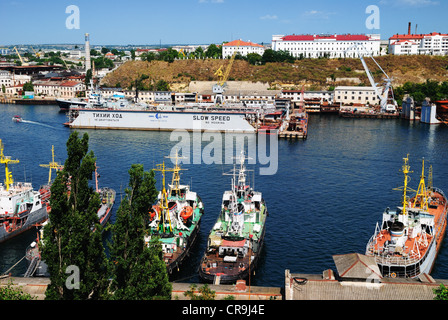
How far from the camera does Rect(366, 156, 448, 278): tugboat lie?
19953 millimetres

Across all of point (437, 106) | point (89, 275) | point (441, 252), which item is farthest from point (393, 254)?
point (437, 106)

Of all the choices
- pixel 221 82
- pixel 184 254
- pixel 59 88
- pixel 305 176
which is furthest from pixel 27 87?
pixel 184 254

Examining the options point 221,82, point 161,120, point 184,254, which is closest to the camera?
point 184,254

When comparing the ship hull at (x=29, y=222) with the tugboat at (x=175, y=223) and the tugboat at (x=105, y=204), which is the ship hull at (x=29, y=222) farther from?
the tugboat at (x=175, y=223)

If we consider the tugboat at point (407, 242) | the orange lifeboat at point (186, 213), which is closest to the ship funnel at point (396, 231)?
the tugboat at point (407, 242)

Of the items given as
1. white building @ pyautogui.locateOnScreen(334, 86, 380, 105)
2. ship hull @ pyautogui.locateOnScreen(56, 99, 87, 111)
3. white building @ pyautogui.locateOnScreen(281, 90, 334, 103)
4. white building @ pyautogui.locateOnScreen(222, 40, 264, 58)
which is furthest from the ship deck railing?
white building @ pyautogui.locateOnScreen(222, 40, 264, 58)

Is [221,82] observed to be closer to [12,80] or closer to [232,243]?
[12,80]

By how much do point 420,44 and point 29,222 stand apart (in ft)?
367

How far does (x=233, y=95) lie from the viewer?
78.7 metres

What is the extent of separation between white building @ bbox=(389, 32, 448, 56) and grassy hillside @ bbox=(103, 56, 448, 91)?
7881mm

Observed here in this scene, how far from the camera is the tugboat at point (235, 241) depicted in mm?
20984

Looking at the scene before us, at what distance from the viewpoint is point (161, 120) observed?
201 feet

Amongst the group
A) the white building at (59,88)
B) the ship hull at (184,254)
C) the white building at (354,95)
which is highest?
the white building at (59,88)

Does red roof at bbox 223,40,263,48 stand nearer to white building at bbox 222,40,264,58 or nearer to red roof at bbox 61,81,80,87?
A: white building at bbox 222,40,264,58
